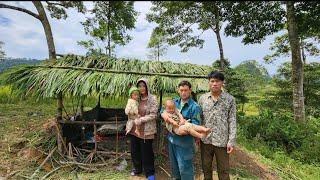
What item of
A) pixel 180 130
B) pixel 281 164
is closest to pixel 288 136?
pixel 281 164

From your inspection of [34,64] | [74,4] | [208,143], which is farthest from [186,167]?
[34,64]

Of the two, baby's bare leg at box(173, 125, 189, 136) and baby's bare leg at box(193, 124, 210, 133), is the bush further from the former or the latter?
baby's bare leg at box(193, 124, 210, 133)

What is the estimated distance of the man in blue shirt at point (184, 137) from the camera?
11.0 ft

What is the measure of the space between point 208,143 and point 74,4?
250cm

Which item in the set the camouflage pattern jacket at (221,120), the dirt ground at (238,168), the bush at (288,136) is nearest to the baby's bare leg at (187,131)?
the camouflage pattern jacket at (221,120)

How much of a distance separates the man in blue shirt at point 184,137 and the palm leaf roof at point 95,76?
1334 millimetres

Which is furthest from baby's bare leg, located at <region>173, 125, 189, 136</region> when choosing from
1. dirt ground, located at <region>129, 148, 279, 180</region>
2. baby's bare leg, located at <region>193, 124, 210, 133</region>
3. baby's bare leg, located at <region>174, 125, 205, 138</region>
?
dirt ground, located at <region>129, 148, 279, 180</region>

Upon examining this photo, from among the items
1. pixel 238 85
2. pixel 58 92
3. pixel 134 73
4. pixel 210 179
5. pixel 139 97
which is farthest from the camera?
pixel 238 85

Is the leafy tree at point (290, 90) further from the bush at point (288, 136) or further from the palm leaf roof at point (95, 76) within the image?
the palm leaf roof at point (95, 76)

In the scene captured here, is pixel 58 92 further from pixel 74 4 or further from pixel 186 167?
pixel 74 4

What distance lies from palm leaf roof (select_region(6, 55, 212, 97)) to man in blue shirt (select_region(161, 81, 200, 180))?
4.38 feet

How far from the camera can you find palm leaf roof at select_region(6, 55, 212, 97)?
15.2ft

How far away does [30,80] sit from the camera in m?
4.78

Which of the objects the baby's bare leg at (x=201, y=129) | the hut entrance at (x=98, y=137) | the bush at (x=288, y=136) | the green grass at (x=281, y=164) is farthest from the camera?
the bush at (x=288, y=136)
